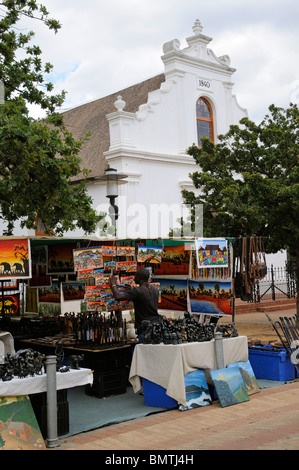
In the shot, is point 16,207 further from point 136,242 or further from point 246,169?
point 246,169

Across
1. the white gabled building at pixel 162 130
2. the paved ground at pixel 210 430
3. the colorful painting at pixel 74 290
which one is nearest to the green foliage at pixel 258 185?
the white gabled building at pixel 162 130

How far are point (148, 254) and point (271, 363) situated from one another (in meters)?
2.84

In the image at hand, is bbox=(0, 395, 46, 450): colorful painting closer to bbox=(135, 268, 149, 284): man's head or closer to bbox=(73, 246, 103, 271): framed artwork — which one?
bbox=(73, 246, 103, 271): framed artwork

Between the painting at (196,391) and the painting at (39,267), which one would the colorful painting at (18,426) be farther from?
the painting at (39,267)

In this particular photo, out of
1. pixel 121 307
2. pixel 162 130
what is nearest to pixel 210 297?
pixel 121 307

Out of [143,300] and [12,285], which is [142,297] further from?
[12,285]

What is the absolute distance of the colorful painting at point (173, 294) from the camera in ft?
36.6

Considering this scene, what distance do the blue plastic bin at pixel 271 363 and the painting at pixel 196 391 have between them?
182 cm

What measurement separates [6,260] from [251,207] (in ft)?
27.7

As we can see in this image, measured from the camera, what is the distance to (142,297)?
8.65 m

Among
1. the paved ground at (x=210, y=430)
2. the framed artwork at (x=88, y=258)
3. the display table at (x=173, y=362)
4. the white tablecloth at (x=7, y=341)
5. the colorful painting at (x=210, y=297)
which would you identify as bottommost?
the paved ground at (x=210, y=430)
